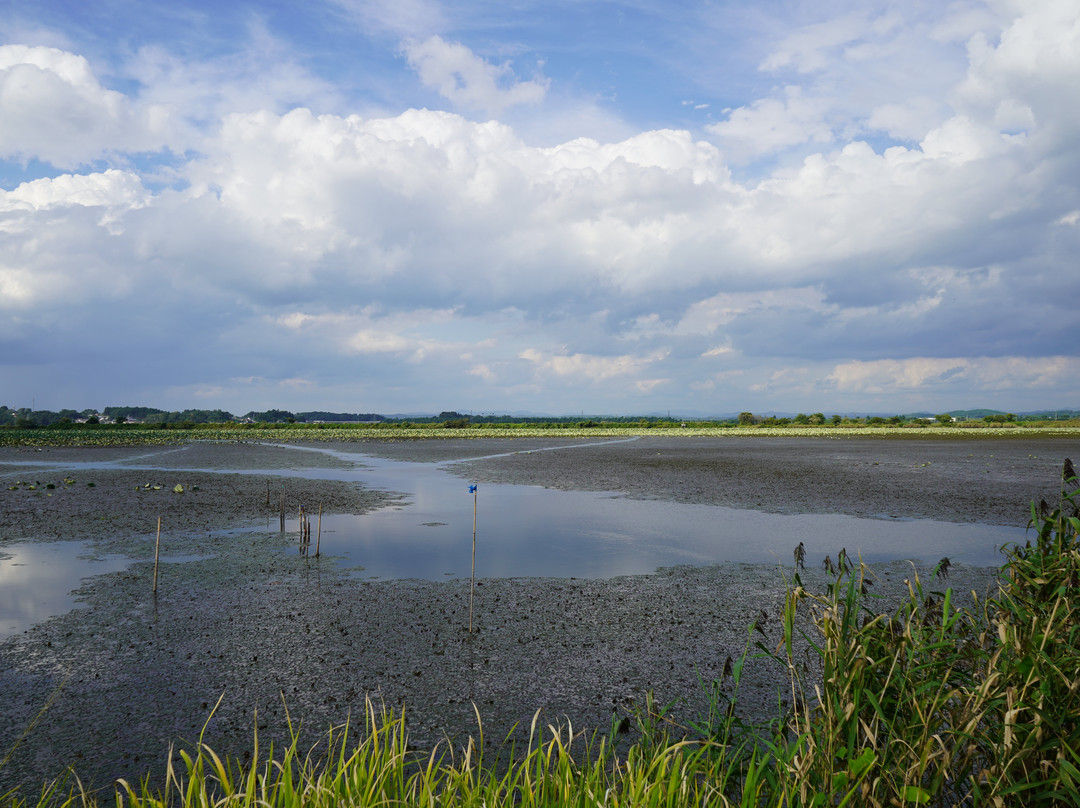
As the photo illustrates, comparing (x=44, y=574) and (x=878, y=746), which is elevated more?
(x=878, y=746)

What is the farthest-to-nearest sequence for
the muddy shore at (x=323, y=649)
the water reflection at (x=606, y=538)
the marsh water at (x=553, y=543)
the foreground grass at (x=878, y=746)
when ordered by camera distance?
the water reflection at (x=606, y=538), the marsh water at (x=553, y=543), the muddy shore at (x=323, y=649), the foreground grass at (x=878, y=746)

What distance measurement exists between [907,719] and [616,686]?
3.93 metres

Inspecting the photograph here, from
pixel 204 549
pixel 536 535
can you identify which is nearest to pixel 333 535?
pixel 204 549

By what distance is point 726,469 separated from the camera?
38.4 metres

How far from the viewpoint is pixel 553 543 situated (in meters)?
16.9

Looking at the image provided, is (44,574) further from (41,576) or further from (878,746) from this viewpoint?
(878,746)

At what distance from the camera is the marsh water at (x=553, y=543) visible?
13531mm

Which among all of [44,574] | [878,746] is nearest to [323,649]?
[878,746]

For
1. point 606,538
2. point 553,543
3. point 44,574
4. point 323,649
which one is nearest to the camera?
point 323,649

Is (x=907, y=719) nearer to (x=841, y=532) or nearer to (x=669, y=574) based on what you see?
(x=669, y=574)

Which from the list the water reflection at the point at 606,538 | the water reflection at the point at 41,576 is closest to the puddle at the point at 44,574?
the water reflection at the point at 41,576

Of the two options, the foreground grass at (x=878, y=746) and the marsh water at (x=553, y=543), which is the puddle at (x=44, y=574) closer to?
the marsh water at (x=553, y=543)

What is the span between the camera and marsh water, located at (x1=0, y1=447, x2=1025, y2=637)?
44.4ft

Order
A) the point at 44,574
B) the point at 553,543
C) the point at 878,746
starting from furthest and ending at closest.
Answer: the point at 553,543 → the point at 44,574 → the point at 878,746
